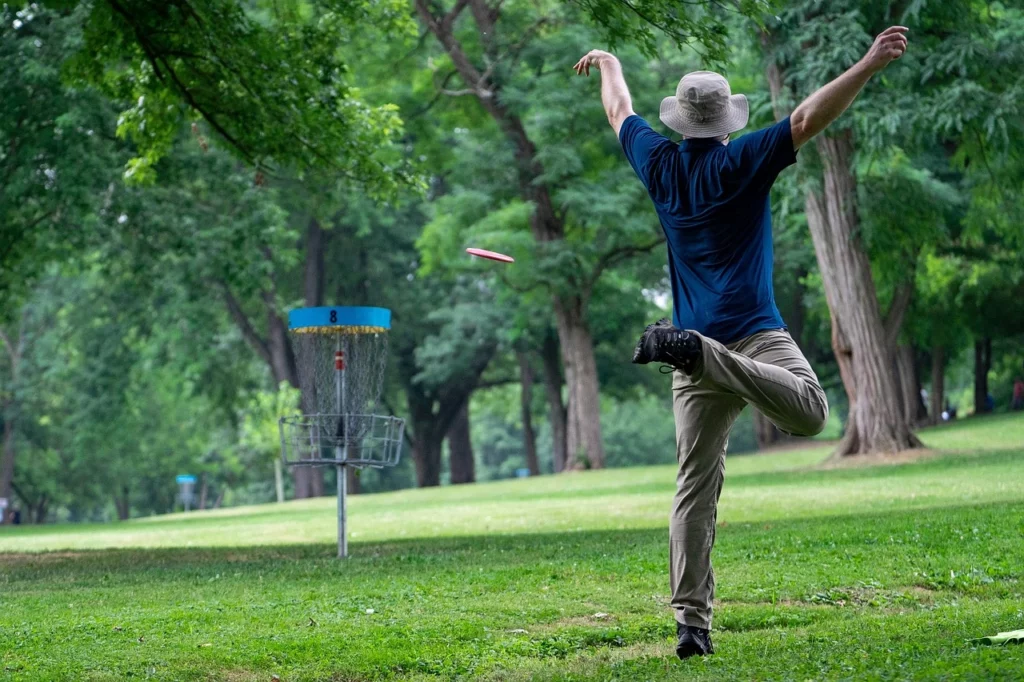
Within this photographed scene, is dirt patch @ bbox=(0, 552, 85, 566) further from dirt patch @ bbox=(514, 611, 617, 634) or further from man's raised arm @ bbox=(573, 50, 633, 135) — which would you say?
man's raised arm @ bbox=(573, 50, 633, 135)

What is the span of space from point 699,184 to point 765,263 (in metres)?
0.47

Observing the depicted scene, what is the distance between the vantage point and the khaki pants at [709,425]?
5.62 meters

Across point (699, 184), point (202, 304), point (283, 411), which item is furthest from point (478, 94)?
point (699, 184)

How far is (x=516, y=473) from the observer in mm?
96188

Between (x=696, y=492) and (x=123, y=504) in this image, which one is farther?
(x=123, y=504)

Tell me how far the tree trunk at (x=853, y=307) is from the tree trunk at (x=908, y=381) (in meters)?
16.5

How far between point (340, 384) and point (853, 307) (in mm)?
14197

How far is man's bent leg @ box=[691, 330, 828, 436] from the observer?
216 inches

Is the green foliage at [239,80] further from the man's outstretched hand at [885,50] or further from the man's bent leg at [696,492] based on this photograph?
the man's outstretched hand at [885,50]

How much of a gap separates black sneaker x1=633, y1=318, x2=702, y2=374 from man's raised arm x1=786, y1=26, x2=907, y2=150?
970 millimetres

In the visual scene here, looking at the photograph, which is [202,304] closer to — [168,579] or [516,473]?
[168,579]

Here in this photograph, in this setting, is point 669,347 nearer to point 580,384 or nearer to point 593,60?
point 593,60

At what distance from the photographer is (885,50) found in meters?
5.31

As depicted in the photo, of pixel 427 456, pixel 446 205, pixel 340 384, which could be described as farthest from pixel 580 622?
pixel 427 456
